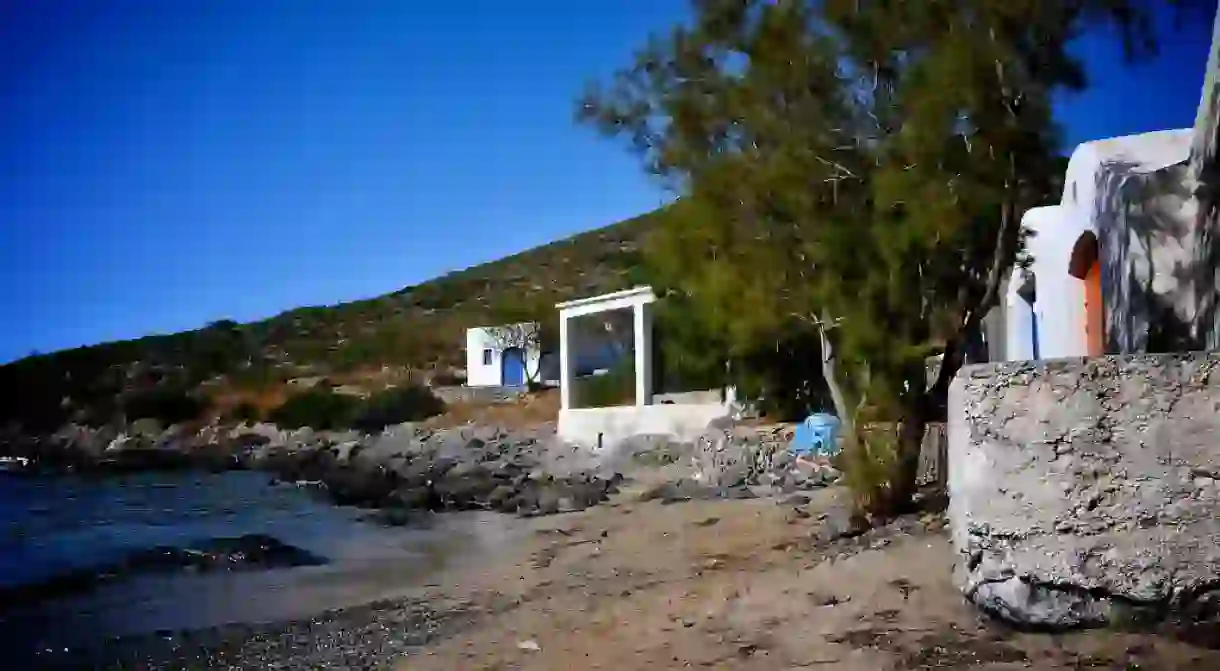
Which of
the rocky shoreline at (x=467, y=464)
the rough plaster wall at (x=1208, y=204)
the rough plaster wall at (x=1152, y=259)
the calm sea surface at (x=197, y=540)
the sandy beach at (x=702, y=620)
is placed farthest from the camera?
the rocky shoreline at (x=467, y=464)

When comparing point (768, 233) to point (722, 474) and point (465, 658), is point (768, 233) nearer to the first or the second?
point (465, 658)

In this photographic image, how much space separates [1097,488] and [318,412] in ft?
152

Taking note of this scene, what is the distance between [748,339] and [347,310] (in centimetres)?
7770

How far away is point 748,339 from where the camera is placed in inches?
387

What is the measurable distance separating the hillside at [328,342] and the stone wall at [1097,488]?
43.4 m

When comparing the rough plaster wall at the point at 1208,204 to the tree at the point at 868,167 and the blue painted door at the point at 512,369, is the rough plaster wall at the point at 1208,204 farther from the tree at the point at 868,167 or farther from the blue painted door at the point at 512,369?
the blue painted door at the point at 512,369

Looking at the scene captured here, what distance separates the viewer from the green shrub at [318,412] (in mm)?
47312

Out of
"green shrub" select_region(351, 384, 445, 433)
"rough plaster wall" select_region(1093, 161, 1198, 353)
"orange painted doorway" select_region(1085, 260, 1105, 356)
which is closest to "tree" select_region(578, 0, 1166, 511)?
"rough plaster wall" select_region(1093, 161, 1198, 353)

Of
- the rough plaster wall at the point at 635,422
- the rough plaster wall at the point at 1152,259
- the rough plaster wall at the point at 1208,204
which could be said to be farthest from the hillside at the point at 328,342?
the rough plaster wall at the point at 1208,204

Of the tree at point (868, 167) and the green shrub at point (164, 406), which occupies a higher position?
the tree at point (868, 167)

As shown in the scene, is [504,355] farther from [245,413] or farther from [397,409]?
[245,413]

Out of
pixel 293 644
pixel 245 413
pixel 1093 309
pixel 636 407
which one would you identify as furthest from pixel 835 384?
pixel 245 413

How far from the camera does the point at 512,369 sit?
160 ft

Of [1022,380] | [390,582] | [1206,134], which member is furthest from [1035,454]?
[390,582]
